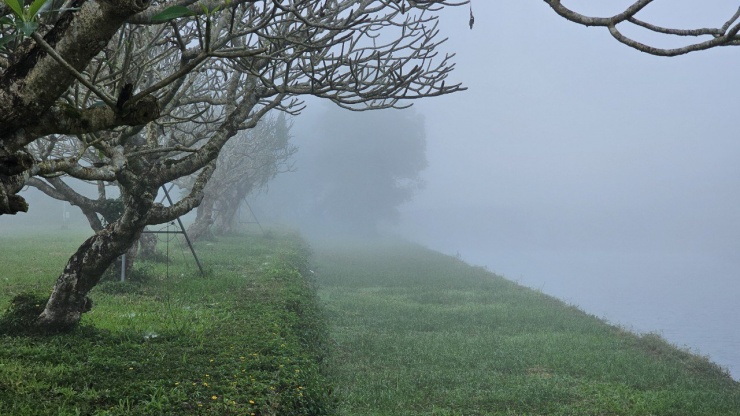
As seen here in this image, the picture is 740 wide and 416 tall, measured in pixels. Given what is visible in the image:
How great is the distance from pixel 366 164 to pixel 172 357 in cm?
7296

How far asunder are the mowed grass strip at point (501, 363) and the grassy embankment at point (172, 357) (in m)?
1.46

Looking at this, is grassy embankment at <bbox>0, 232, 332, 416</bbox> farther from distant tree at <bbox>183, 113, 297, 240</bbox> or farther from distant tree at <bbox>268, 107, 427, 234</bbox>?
distant tree at <bbox>268, 107, 427, 234</bbox>

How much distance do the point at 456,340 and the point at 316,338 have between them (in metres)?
4.07

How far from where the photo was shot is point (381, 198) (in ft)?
269

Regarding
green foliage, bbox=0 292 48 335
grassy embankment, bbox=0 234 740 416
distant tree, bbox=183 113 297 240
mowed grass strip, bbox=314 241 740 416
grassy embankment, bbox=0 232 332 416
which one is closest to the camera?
grassy embankment, bbox=0 232 332 416

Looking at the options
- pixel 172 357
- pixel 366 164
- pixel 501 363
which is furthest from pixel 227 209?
pixel 366 164

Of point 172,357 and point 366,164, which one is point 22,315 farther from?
point 366,164

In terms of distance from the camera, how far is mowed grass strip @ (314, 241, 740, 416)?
9719 mm

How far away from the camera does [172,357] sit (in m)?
7.55

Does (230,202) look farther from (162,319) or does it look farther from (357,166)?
(357,166)

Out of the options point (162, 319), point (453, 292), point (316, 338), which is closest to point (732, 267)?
point (453, 292)

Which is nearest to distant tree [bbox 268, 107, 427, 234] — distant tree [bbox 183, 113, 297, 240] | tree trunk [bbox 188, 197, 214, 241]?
distant tree [bbox 183, 113, 297, 240]

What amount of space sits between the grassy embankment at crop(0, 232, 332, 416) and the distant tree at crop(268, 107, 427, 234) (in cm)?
6574

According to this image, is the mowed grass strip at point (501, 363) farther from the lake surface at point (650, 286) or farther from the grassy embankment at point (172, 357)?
the lake surface at point (650, 286)
